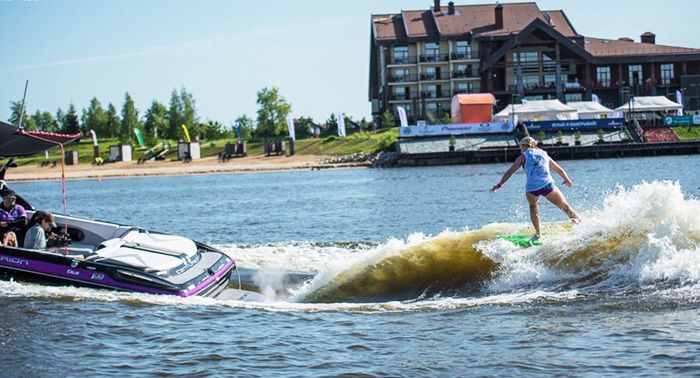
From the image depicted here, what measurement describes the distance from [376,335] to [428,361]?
1314 mm

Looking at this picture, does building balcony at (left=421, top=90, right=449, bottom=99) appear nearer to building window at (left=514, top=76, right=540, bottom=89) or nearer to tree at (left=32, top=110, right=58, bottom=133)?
building window at (left=514, top=76, right=540, bottom=89)

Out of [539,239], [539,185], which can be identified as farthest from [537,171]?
[539,239]

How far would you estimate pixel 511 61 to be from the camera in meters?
79.8

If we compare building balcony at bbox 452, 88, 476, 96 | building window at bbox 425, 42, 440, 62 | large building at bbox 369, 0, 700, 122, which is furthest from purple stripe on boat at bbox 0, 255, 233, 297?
building window at bbox 425, 42, 440, 62

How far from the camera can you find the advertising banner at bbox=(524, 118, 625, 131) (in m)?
62.9

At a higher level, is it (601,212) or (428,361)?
(601,212)

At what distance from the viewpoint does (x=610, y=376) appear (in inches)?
309

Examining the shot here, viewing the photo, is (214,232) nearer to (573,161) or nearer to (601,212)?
(601,212)

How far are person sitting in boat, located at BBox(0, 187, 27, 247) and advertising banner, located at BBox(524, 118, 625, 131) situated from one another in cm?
5327

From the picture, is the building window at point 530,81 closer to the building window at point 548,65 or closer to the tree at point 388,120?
the building window at point 548,65

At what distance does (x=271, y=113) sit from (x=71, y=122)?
119ft

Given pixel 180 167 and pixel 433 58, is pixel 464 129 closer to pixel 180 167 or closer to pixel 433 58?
pixel 433 58

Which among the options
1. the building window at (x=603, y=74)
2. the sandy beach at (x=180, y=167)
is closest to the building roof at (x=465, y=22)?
the building window at (x=603, y=74)

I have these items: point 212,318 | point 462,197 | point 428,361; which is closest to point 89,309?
point 212,318
